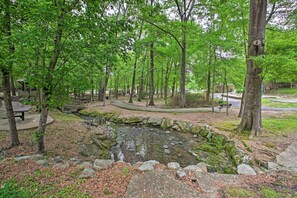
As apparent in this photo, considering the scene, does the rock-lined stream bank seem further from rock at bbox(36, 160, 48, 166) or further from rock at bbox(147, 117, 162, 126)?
rock at bbox(36, 160, 48, 166)

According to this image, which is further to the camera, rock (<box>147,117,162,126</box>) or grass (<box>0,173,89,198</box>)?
rock (<box>147,117,162,126</box>)

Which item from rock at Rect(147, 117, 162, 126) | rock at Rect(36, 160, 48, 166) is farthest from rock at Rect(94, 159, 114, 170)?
rock at Rect(147, 117, 162, 126)

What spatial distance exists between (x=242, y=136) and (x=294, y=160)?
1.61m

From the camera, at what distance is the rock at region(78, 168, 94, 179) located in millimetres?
2459

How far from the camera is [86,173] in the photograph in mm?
2549

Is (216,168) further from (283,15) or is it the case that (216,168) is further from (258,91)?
(283,15)

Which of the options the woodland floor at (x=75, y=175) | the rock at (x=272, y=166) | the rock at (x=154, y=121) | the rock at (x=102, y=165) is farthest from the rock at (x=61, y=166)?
the rock at (x=154, y=121)

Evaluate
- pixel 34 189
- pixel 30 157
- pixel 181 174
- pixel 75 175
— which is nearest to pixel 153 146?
pixel 181 174

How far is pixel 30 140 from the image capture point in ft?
13.4

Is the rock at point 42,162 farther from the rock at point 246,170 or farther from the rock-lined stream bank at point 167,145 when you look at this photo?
the rock at point 246,170

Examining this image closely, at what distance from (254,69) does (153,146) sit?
4.41 m

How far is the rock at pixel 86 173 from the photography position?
8.07 feet

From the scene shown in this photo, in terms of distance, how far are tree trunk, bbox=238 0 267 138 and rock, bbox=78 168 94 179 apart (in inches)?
198

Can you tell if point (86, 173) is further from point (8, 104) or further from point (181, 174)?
point (8, 104)
